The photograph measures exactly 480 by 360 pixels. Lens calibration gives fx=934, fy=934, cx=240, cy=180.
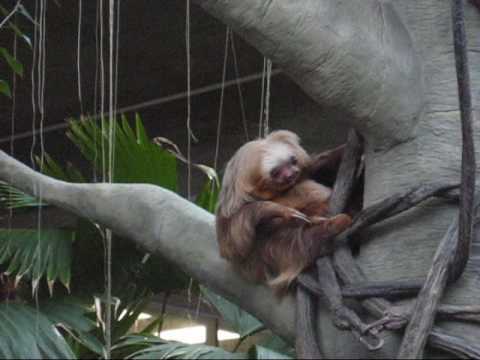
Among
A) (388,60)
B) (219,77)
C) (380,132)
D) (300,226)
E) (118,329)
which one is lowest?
(118,329)

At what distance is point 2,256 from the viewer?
3.05 metres

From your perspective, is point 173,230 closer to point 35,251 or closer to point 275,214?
point 275,214

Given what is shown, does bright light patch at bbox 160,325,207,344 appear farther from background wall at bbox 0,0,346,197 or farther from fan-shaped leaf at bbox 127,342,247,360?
fan-shaped leaf at bbox 127,342,247,360

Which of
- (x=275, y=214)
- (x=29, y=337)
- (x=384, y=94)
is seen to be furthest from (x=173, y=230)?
(x=29, y=337)

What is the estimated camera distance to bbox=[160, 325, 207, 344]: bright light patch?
6129 mm

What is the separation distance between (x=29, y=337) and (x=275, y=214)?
1.15m

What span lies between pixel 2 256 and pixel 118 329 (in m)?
Answer: 0.45

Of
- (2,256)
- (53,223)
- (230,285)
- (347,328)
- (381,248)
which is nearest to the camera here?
(347,328)

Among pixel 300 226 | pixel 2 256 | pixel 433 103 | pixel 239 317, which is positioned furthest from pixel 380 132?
pixel 2 256

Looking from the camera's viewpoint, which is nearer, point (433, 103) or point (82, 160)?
point (433, 103)

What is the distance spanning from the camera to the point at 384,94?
1505 millimetres

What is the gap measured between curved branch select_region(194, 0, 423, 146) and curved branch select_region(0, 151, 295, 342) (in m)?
0.37

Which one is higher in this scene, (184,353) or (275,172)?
(275,172)

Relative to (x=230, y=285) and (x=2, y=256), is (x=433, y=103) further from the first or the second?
(x=2, y=256)
